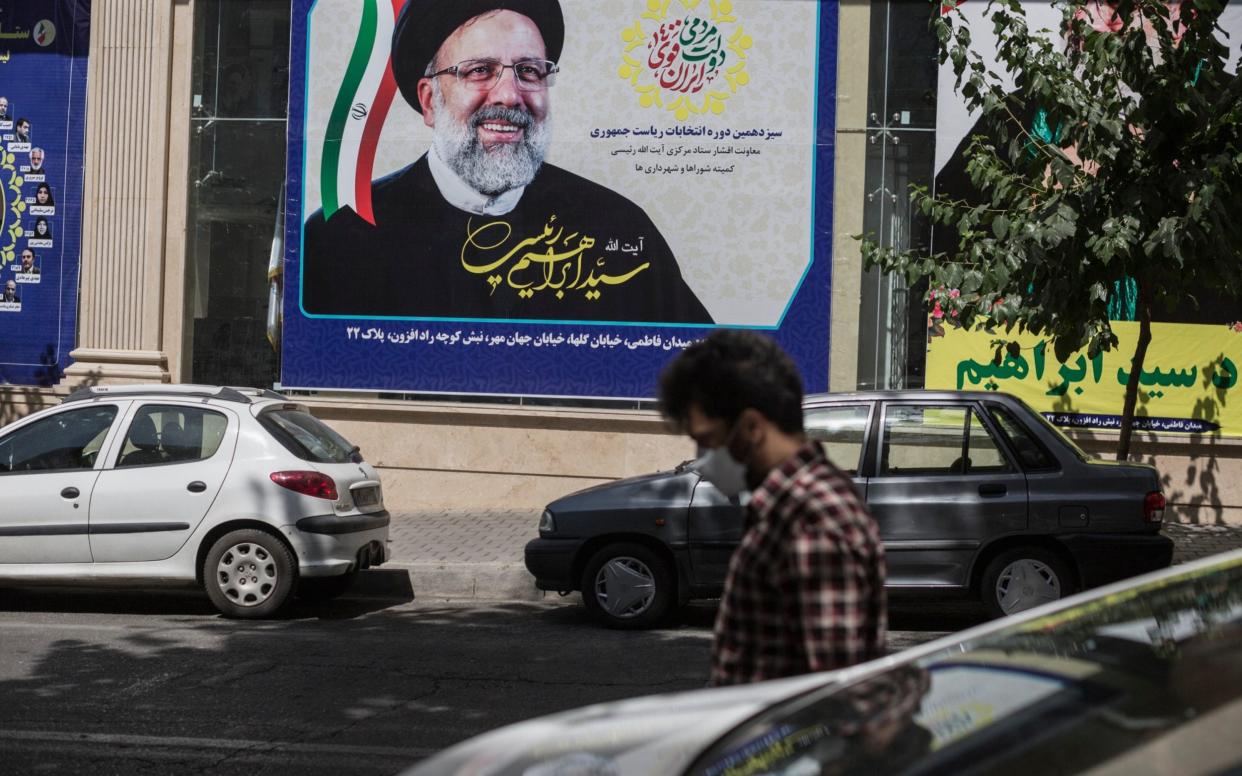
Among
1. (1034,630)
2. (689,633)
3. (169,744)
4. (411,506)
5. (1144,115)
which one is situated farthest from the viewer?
(411,506)

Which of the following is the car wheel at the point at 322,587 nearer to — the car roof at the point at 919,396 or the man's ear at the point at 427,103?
the car roof at the point at 919,396

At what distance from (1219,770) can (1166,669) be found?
419 millimetres

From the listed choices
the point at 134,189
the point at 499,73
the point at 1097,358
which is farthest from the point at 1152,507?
the point at 134,189

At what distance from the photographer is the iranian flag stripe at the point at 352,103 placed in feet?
45.9

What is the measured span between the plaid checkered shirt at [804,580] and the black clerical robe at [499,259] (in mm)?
10822

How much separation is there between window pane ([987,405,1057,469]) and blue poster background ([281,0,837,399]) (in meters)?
4.65

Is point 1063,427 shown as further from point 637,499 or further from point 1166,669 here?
point 1166,669

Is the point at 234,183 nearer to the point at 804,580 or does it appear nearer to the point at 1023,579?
the point at 1023,579

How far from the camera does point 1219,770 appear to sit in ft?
5.84

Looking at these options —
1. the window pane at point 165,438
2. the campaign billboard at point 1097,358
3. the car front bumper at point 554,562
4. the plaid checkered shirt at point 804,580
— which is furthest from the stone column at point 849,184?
the plaid checkered shirt at point 804,580

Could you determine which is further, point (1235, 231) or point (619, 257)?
point (619, 257)

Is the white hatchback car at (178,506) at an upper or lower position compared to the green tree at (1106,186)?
lower

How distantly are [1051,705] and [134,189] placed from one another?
44.7 ft

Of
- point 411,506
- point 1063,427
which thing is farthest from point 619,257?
point 1063,427
